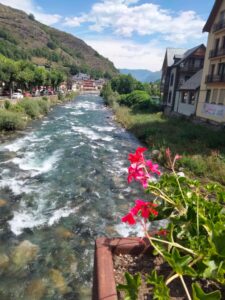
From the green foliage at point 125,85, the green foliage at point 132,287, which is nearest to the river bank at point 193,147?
the green foliage at point 132,287

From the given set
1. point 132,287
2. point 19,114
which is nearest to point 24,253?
point 132,287

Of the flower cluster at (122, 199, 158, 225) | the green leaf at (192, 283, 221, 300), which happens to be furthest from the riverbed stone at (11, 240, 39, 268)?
the green leaf at (192, 283, 221, 300)

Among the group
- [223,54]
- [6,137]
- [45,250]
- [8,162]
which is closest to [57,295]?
[45,250]

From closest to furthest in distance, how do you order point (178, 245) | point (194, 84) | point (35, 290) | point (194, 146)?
1. point (178, 245)
2. point (35, 290)
3. point (194, 146)
4. point (194, 84)

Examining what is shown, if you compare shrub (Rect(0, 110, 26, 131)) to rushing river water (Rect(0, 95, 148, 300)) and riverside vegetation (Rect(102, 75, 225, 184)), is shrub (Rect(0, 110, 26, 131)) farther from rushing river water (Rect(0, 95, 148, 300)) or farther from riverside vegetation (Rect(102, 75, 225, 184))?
riverside vegetation (Rect(102, 75, 225, 184))

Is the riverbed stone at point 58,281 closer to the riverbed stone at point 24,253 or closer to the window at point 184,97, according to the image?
the riverbed stone at point 24,253

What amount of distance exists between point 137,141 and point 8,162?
37.7 feet

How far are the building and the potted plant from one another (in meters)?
21.6

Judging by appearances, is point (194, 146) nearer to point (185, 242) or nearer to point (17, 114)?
point (185, 242)

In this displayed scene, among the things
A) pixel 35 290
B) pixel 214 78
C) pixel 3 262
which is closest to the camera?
pixel 35 290

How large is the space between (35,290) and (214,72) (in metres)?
24.8

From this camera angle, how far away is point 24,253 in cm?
698

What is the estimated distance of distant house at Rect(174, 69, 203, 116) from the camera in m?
28.7

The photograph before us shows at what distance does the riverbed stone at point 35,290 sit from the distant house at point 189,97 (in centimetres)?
2583
